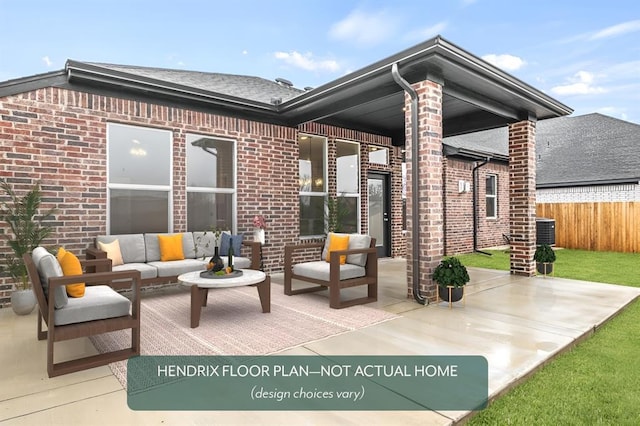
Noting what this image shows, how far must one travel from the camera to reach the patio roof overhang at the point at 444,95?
14.0ft

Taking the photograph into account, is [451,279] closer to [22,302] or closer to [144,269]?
[144,269]

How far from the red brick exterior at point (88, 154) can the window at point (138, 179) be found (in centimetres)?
12

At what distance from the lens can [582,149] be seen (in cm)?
1377

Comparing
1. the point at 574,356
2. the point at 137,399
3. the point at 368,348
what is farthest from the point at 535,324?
the point at 137,399

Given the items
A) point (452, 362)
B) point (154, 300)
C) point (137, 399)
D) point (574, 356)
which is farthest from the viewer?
point (154, 300)

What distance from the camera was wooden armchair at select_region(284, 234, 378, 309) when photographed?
4341 mm

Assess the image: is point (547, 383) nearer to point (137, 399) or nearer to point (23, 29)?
point (137, 399)

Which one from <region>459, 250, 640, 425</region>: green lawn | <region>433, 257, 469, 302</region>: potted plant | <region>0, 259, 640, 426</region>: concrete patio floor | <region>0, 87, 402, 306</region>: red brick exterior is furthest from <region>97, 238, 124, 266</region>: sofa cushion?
<region>459, 250, 640, 425</region>: green lawn

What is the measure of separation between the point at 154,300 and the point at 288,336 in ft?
8.26

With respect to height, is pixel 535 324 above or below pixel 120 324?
below

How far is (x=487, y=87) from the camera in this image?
200 inches

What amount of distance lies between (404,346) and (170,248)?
12.6 feet

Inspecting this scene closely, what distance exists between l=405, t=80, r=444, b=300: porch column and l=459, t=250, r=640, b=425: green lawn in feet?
5.72

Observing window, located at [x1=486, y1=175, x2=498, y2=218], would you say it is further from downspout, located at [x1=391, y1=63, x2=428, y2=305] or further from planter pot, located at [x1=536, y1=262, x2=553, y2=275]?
downspout, located at [x1=391, y1=63, x2=428, y2=305]
